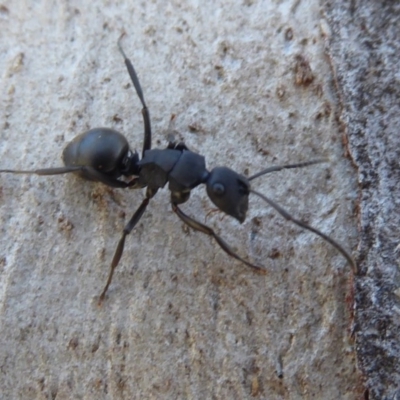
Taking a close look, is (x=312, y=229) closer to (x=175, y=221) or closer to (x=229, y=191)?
(x=229, y=191)

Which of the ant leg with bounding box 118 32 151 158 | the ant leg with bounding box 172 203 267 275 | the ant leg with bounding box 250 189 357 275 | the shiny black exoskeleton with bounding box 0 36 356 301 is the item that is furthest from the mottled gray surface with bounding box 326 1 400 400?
the ant leg with bounding box 118 32 151 158

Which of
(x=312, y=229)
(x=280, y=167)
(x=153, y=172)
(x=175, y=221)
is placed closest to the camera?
(x=312, y=229)

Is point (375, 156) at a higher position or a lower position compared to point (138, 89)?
lower

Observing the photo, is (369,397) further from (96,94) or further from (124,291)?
(96,94)

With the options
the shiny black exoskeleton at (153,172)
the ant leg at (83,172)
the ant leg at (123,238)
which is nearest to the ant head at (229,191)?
the shiny black exoskeleton at (153,172)

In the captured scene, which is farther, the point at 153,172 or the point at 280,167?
the point at 153,172

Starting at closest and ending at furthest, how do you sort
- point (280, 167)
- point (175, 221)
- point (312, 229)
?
point (312, 229) → point (280, 167) → point (175, 221)

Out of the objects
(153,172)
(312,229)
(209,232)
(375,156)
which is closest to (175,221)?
(209,232)

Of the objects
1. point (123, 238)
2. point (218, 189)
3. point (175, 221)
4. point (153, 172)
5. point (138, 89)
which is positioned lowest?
point (123, 238)
